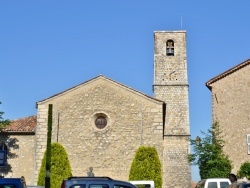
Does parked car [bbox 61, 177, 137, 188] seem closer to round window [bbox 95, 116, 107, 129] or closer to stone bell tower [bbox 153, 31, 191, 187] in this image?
round window [bbox 95, 116, 107, 129]

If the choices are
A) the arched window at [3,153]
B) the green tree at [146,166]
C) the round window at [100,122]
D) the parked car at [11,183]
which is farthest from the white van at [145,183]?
the arched window at [3,153]

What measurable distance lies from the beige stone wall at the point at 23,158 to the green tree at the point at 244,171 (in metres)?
14.9

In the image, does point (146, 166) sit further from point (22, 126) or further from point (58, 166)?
point (22, 126)

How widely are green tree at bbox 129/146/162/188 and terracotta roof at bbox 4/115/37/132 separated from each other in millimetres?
8374

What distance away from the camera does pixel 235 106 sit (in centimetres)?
3231

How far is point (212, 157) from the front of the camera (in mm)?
30531

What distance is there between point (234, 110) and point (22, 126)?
16.1 m

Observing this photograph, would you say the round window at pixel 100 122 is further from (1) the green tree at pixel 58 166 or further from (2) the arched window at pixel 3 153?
(2) the arched window at pixel 3 153

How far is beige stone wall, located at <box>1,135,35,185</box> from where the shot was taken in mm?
31156

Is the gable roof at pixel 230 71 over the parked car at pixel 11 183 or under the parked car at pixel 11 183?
over

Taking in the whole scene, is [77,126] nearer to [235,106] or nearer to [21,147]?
[21,147]

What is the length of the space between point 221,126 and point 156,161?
6.67 meters

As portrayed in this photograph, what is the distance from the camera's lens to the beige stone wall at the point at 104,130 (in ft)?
95.6

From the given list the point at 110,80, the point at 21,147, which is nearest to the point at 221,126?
the point at 110,80
